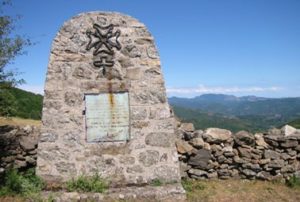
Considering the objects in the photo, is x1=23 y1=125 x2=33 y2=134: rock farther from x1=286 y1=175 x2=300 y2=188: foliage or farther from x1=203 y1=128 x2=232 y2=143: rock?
x1=286 y1=175 x2=300 y2=188: foliage

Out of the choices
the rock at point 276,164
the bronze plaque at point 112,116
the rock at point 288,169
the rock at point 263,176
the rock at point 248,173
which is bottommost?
the rock at point 263,176

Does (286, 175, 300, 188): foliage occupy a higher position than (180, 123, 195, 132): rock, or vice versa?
(180, 123, 195, 132): rock

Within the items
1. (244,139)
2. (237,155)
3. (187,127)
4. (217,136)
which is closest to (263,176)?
(237,155)

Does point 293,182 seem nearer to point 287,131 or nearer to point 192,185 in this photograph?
point 287,131

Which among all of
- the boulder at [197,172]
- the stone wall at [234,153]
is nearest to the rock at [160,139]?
the stone wall at [234,153]

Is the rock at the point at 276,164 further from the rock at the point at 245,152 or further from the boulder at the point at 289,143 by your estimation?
the rock at the point at 245,152

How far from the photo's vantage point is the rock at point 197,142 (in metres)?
9.34

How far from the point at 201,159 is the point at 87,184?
3359 millimetres

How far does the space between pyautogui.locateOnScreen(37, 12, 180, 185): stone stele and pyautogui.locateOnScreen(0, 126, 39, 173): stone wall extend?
1.42 metres

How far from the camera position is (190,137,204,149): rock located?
934 centimetres

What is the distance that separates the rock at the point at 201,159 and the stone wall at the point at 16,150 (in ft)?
14.1

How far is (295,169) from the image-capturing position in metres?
9.58

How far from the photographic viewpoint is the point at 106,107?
25.8ft

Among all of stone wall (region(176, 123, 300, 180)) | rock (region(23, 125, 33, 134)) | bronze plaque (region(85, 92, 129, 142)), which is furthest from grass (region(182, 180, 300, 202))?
rock (region(23, 125, 33, 134))
